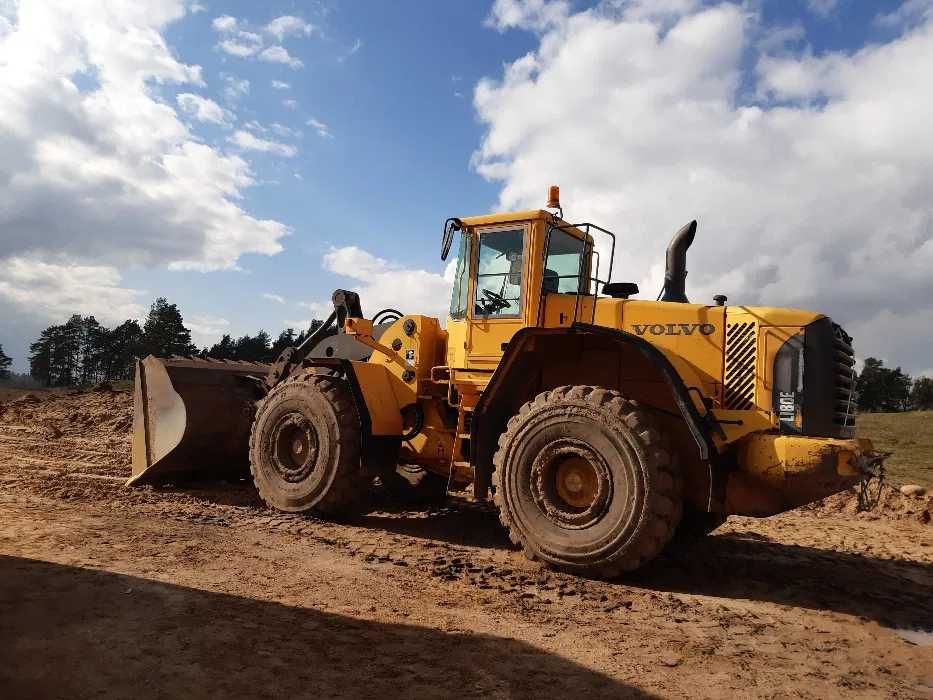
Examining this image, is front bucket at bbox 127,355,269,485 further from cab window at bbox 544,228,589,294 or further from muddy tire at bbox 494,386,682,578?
cab window at bbox 544,228,589,294

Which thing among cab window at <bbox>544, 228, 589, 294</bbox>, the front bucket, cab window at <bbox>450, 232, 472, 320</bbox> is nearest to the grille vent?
cab window at <bbox>544, 228, 589, 294</bbox>

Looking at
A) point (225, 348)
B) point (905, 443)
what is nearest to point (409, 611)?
point (905, 443)

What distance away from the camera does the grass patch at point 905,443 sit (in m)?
12.1

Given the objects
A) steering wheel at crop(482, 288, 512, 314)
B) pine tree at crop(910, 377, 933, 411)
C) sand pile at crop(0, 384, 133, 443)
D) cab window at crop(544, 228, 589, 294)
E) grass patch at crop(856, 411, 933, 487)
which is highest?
pine tree at crop(910, 377, 933, 411)

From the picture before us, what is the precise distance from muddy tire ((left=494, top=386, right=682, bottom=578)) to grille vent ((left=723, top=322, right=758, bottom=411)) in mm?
904

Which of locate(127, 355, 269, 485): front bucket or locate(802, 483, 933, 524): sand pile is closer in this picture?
locate(127, 355, 269, 485): front bucket

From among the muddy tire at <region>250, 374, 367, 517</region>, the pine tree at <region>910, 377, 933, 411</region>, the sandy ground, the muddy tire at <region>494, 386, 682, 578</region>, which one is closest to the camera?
the sandy ground

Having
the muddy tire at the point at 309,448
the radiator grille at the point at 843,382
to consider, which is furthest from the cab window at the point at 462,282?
the radiator grille at the point at 843,382

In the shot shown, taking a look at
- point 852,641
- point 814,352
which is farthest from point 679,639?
point 814,352

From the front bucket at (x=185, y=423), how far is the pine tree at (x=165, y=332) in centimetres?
5158

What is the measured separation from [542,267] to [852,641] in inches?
164

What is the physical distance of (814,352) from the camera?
233 inches

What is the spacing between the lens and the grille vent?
19.8 feet

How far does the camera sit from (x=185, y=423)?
904 centimetres
